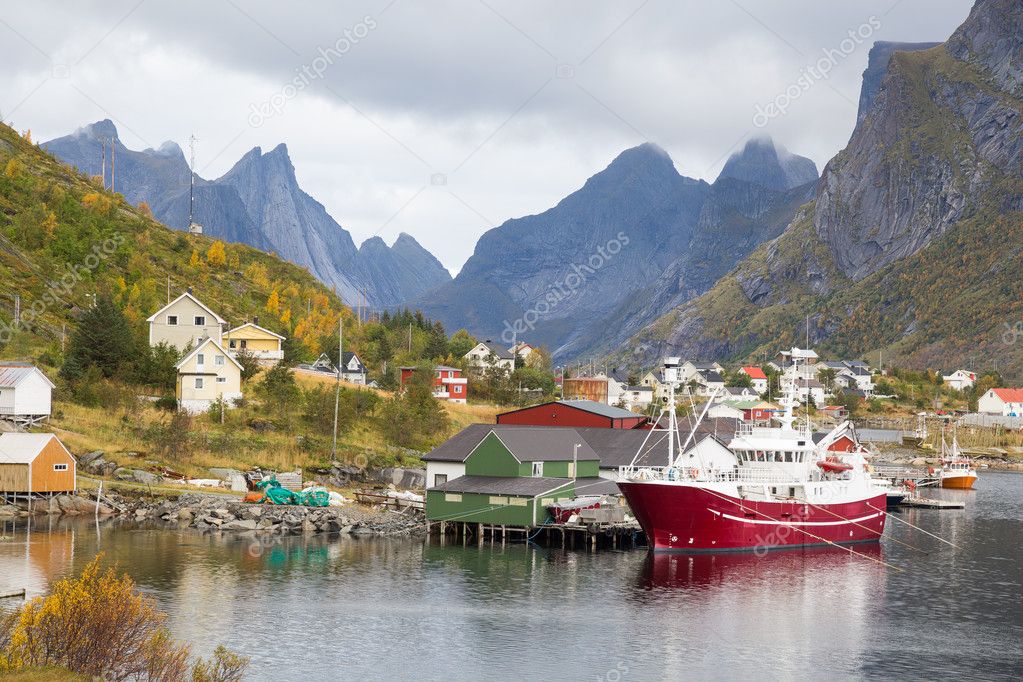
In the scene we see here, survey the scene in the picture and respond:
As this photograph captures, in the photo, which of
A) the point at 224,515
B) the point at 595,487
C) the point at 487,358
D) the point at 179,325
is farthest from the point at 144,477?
the point at 487,358

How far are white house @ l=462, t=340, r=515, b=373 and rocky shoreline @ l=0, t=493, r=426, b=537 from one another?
230 feet

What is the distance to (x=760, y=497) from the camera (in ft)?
217

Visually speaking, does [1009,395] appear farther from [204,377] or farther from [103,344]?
[103,344]

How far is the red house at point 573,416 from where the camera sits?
298ft

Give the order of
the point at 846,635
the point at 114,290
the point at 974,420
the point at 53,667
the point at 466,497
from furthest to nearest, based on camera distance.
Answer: the point at 974,420 → the point at 114,290 → the point at 466,497 → the point at 846,635 → the point at 53,667

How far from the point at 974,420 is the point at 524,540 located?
129 metres

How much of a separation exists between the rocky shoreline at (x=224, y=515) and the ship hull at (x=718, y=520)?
14535mm

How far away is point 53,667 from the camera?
Result: 997 inches

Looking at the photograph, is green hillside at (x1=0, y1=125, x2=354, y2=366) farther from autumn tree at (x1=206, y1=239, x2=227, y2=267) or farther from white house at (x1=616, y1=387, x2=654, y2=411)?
white house at (x1=616, y1=387, x2=654, y2=411)

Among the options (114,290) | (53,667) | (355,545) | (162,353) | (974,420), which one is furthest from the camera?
(974,420)

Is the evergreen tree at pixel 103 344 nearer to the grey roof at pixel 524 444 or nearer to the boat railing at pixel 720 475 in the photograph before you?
the grey roof at pixel 524 444

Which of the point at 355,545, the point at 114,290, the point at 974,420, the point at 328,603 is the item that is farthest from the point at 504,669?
the point at 974,420

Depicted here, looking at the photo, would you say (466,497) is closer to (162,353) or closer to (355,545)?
(355,545)

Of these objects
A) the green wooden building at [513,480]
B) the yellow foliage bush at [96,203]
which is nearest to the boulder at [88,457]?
the green wooden building at [513,480]
